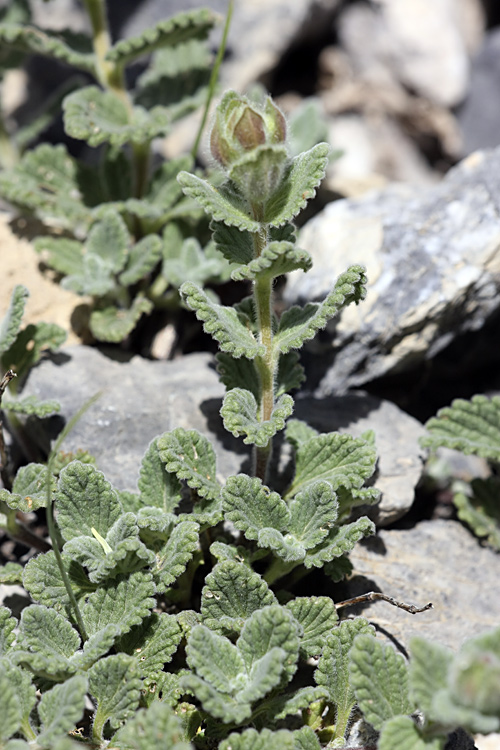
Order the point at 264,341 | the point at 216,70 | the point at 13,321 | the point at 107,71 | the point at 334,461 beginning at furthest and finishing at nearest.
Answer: the point at 107,71
the point at 216,70
the point at 13,321
the point at 334,461
the point at 264,341

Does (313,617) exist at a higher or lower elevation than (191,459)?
lower

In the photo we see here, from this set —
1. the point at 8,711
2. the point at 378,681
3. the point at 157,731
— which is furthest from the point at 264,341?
the point at 8,711

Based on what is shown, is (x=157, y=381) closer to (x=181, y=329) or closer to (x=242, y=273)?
(x=181, y=329)

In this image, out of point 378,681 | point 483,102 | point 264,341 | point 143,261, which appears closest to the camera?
point 378,681

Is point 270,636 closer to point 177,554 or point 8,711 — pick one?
point 177,554

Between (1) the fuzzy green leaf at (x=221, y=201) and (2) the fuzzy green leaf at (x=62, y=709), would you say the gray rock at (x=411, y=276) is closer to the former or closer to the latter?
(1) the fuzzy green leaf at (x=221, y=201)

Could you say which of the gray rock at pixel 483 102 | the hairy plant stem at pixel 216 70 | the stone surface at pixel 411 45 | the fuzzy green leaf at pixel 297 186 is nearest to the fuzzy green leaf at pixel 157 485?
the fuzzy green leaf at pixel 297 186
